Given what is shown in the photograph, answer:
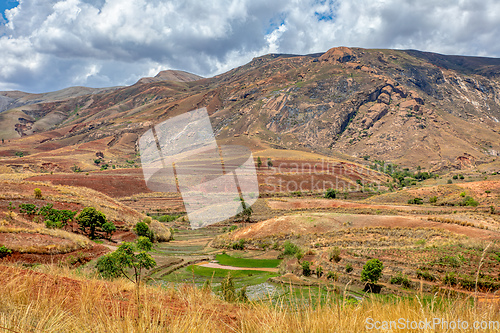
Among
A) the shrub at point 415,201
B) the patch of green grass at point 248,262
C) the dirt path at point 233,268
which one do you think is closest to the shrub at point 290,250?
the patch of green grass at point 248,262

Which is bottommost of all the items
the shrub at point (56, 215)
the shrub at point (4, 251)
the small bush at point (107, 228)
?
the small bush at point (107, 228)

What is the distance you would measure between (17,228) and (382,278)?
80.5 ft

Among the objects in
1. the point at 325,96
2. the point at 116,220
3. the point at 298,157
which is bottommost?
the point at 116,220

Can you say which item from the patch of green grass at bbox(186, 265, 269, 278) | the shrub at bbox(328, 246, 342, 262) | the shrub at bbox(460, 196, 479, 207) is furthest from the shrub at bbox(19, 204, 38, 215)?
the shrub at bbox(460, 196, 479, 207)

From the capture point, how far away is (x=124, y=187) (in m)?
71.8

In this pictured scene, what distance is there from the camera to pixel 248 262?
1130 inches

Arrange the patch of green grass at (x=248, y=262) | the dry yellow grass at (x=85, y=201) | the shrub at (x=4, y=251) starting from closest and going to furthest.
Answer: the shrub at (x=4, y=251) → the patch of green grass at (x=248, y=262) → the dry yellow grass at (x=85, y=201)

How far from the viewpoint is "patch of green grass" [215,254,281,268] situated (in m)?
27.3

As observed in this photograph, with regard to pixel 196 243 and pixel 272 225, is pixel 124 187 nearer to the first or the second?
pixel 196 243

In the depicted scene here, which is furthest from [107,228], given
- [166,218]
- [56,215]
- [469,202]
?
[469,202]

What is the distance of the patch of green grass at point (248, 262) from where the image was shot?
1077 inches

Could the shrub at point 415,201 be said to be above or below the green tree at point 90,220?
below

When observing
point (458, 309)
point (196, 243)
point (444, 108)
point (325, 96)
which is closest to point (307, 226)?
point (196, 243)

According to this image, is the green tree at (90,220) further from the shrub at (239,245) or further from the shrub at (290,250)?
the shrub at (290,250)
